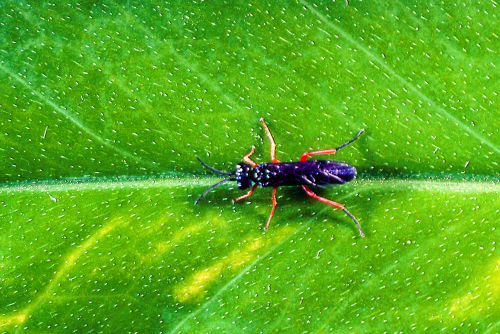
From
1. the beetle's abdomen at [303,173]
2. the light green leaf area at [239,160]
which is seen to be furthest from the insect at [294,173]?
the light green leaf area at [239,160]

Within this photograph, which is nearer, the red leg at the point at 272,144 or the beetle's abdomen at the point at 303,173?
the beetle's abdomen at the point at 303,173

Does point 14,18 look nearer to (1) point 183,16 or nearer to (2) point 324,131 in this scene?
(1) point 183,16

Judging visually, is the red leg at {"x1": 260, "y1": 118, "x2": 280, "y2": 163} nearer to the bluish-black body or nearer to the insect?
the insect

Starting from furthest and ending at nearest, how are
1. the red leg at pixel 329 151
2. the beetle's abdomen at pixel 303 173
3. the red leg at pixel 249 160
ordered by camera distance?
the red leg at pixel 249 160, the red leg at pixel 329 151, the beetle's abdomen at pixel 303 173

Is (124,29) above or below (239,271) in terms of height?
above

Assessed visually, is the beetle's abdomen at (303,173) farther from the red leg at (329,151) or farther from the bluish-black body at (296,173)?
the red leg at (329,151)

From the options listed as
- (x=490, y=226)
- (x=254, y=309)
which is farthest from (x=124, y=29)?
(x=490, y=226)

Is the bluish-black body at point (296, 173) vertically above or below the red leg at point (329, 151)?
below
